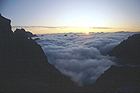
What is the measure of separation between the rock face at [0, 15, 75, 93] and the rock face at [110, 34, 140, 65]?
7.96 meters

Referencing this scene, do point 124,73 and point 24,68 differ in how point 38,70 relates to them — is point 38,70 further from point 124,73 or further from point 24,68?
point 124,73

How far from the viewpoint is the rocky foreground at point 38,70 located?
19031mm

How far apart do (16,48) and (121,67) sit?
43.3 ft

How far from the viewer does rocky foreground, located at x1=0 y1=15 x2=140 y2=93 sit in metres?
19.0

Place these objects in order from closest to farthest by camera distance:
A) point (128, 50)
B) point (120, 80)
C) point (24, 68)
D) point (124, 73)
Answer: point (24, 68)
point (120, 80)
point (124, 73)
point (128, 50)

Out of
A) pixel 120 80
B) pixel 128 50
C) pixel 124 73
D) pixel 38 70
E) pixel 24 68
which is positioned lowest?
pixel 120 80

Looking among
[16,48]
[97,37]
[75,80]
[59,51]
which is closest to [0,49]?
[16,48]

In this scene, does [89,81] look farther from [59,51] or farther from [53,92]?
[53,92]

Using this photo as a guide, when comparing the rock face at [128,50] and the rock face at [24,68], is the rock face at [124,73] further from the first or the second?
the rock face at [24,68]

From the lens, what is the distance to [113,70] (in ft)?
92.2

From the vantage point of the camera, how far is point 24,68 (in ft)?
78.3

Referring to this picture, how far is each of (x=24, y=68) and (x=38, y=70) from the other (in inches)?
74.3

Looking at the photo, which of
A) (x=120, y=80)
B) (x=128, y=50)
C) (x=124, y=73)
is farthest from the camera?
(x=128, y=50)

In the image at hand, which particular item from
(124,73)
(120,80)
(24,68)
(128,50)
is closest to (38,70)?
(24,68)
